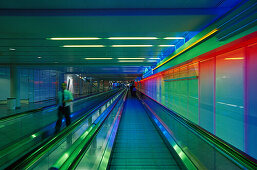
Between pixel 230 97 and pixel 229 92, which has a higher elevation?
pixel 229 92

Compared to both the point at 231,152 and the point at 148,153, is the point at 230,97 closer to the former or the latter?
the point at 231,152

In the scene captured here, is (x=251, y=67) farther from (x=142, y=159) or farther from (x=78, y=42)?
(x=78, y=42)

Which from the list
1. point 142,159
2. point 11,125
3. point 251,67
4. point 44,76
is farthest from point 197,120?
point 44,76

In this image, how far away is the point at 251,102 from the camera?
363 centimetres

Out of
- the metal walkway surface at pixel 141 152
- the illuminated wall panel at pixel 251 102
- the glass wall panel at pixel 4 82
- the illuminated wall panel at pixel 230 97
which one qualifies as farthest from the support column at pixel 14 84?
the illuminated wall panel at pixel 251 102


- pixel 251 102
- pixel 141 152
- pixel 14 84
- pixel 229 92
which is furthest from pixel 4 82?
pixel 251 102

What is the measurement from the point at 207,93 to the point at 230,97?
1.37 meters

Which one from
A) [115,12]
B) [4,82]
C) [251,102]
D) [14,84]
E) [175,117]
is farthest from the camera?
[4,82]

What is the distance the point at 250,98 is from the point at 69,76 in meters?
25.6

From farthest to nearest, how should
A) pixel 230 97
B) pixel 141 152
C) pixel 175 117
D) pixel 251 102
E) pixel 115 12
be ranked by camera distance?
pixel 175 117
pixel 230 97
pixel 141 152
pixel 115 12
pixel 251 102

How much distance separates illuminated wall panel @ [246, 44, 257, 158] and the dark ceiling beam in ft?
4.68

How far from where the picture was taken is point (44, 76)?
1781cm

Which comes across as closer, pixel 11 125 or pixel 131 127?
pixel 11 125

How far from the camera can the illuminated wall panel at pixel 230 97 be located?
13.1 feet
